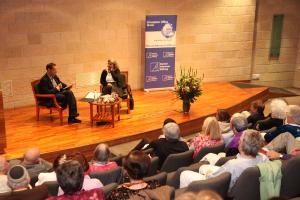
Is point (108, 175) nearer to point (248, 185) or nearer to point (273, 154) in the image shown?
point (248, 185)

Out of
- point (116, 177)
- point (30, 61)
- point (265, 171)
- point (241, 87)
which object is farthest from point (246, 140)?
point (241, 87)

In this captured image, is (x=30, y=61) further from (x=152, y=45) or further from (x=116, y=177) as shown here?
(x=116, y=177)

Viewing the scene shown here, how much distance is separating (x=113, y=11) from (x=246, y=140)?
6.12 m

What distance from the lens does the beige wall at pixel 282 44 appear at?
11430mm

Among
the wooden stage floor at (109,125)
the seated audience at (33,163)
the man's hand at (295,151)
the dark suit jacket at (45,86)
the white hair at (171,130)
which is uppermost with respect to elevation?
the dark suit jacket at (45,86)

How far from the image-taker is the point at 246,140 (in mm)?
3814

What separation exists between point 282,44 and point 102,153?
8932 mm

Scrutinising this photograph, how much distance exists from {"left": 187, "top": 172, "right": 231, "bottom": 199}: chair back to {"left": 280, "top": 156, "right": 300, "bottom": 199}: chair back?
63cm

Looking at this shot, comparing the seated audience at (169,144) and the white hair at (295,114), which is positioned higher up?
the white hair at (295,114)

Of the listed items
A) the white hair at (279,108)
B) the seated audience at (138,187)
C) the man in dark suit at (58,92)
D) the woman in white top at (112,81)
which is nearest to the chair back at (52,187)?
the seated audience at (138,187)

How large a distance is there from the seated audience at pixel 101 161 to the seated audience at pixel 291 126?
1.87 m

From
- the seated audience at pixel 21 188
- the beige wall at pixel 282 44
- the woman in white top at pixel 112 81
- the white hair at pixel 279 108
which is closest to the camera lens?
the seated audience at pixel 21 188

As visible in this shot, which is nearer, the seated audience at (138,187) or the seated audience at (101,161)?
the seated audience at (138,187)

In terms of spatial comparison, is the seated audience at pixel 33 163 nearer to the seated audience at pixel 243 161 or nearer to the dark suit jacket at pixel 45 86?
the seated audience at pixel 243 161
